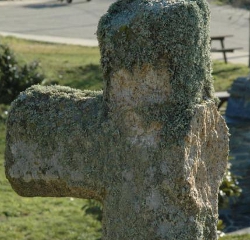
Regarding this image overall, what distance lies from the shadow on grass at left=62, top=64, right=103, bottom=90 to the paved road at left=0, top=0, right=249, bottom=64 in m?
4.76

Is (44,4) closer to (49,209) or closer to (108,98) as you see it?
(49,209)

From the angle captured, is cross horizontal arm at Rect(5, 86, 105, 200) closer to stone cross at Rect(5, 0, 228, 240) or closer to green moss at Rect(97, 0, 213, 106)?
stone cross at Rect(5, 0, 228, 240)

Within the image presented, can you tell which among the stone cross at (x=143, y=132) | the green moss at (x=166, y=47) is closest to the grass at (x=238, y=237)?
the stone cross at (x=143, y=132)

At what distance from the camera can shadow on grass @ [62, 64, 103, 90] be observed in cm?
1417

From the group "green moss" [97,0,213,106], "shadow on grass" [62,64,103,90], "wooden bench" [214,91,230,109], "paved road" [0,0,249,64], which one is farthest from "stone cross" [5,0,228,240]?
"paved road" [0,0,249,64]

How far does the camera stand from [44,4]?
2783 cm

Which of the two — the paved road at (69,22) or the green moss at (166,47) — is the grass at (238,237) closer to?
the green moss at (166,47)

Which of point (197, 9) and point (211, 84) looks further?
point (211, 84)

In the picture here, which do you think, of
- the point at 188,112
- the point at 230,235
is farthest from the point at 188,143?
the point at 230,235

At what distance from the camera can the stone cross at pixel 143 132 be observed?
3.68 m

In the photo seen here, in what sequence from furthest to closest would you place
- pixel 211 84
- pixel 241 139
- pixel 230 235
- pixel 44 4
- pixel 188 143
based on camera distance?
pixel 44 4 < pixel 241 139 < pixel 230 235 < pixel 211 84 < pixel 188 143

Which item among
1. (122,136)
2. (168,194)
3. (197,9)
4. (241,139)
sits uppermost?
(197,9)

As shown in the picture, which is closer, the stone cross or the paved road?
the stone cross

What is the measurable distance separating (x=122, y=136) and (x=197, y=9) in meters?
0.65
